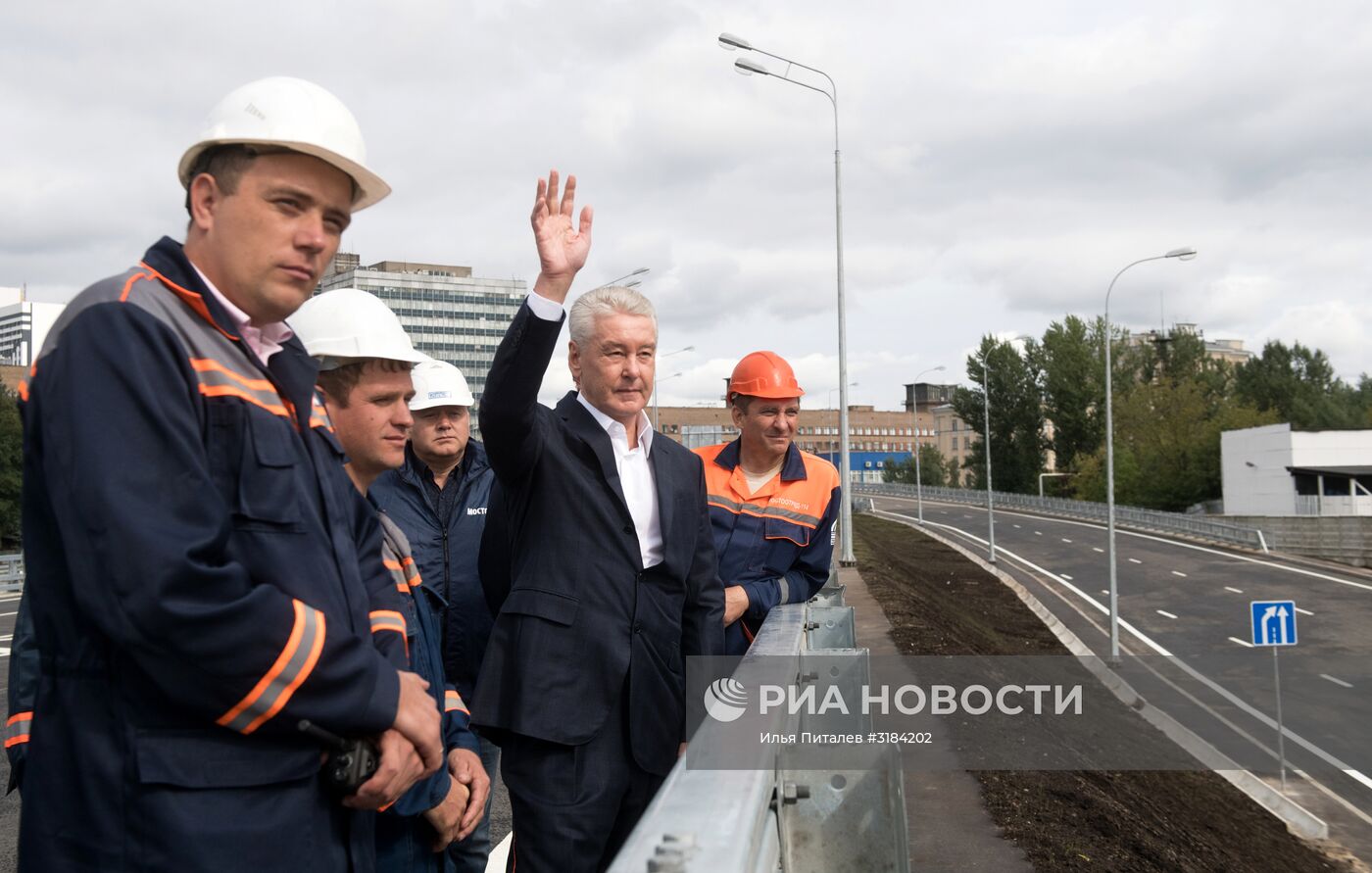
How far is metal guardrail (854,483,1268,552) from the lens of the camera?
201 ft

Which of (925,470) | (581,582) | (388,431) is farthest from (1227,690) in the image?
(925,470)

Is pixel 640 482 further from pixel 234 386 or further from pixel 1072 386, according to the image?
pixel 1072 386

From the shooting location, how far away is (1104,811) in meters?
13.4

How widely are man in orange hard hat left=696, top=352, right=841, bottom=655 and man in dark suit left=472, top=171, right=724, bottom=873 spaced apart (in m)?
1.14

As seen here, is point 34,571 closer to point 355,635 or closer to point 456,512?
point 355,635

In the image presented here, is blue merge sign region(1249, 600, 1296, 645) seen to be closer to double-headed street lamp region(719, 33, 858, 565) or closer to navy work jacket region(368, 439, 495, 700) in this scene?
double-headed street lamp region(719, 33, 858, 565)

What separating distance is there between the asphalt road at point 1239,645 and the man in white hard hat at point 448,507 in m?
21.4

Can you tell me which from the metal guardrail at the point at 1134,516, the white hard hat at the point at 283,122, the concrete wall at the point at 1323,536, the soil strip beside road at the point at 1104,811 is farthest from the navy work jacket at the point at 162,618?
the metal guardrail at the point at 1134,516

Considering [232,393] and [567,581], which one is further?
[567,581]

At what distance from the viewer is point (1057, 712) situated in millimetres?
23688

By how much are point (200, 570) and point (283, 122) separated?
835 mm

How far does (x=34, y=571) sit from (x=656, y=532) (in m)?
1.95

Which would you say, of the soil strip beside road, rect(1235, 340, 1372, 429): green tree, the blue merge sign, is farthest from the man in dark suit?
rect(1235, 340, 1372, 429): green tree

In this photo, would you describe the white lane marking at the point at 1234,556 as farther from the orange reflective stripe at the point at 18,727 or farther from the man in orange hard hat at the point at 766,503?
the orange reflective stripe at the point at 18,727
